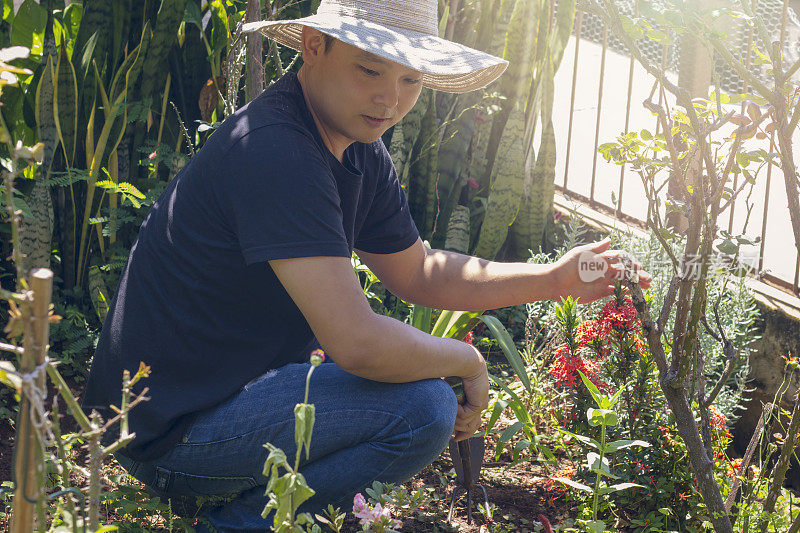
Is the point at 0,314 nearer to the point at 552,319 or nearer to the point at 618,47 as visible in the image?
the point at 552,319

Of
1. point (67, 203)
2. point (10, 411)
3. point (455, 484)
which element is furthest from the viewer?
point (67, 203)

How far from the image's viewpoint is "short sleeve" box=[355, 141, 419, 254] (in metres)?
2.07

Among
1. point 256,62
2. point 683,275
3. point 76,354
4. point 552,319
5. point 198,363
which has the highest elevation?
point 256,62

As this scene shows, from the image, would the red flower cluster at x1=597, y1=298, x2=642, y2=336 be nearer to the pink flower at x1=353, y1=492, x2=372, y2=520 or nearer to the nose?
the nose

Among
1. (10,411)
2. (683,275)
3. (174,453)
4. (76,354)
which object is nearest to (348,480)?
(174,453)

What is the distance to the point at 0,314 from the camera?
2811 millimetres

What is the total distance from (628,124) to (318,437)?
3.94 m

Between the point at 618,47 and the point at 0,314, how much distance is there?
810 centimetres

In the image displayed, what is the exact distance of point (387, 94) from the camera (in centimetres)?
169

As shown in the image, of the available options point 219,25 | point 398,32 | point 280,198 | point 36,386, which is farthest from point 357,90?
point 219,25

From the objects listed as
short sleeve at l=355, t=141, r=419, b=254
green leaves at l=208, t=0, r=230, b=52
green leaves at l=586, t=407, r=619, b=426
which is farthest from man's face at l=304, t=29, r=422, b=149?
green leaves at l=208, t=0, r=230, b=52

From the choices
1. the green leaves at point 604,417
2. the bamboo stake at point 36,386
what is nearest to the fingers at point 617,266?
the green leaves at point 604,417

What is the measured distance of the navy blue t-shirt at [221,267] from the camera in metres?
1.59

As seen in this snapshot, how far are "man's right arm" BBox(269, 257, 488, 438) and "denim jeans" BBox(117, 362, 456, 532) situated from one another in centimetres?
8
